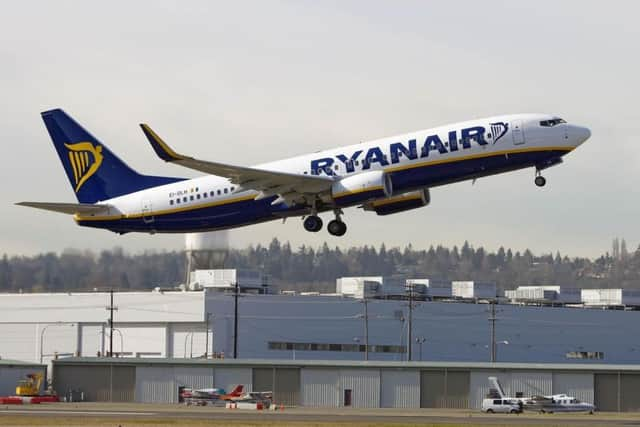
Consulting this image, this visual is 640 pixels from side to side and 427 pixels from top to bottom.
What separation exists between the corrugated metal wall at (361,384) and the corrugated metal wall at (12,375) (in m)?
27.1

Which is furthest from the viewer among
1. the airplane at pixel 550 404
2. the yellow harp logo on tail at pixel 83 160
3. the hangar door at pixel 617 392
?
the hangar door at pixel 617 392

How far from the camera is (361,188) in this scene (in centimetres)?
6669

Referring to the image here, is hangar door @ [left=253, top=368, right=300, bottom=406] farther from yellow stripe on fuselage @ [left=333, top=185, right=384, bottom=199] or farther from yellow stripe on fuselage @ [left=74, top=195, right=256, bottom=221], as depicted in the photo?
yellow stripe on fuselage @ [left=333, top=185, right=384, bottom=199]

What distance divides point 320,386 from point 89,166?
30.8 metres

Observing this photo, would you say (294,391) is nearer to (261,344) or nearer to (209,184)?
(209,184)

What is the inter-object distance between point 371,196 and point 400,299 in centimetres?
10717

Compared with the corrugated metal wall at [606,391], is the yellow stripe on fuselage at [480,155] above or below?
above

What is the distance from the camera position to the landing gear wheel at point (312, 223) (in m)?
70.9

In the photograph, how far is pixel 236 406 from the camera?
9156 centimetres

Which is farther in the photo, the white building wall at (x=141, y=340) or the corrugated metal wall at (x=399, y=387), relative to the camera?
the white building wall at (x=141, y=340)

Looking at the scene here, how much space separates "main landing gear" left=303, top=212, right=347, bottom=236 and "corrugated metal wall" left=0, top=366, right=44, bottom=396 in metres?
45.6

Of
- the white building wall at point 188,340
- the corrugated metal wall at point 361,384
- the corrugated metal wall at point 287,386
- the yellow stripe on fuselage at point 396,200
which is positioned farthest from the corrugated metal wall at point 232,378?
the white building wall at point 188,340

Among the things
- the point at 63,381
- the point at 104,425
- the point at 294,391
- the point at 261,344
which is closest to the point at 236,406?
the point at 294,391

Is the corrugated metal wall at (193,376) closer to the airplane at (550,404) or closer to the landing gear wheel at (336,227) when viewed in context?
the airplane at (550,404)
